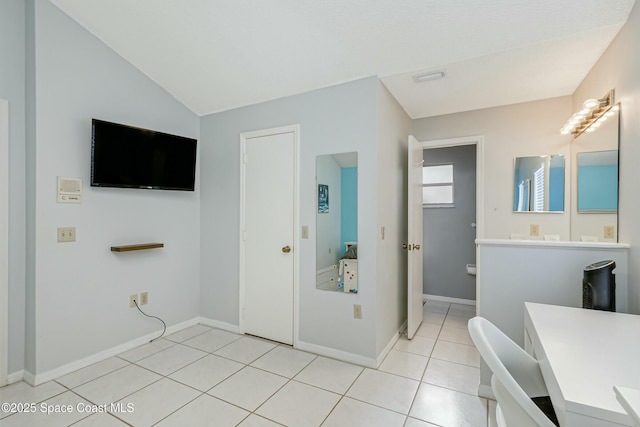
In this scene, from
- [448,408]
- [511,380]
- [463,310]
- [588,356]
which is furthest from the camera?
[463,310]

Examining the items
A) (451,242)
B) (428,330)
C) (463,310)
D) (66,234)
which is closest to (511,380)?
(428,330)

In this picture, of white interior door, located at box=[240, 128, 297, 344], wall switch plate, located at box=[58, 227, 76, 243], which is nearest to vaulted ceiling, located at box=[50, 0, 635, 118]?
white interior door, located at box=[240, 128, 297, 344]

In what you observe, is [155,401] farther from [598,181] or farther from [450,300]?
[450,300]

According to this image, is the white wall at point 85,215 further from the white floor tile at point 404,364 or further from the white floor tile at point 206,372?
the white floor tile at point 404,364

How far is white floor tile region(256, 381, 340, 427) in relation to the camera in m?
1.83

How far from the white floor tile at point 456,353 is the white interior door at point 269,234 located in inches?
54.6

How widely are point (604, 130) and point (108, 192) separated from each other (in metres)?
3.99

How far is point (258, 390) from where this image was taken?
2146mm

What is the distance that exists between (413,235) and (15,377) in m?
3.51

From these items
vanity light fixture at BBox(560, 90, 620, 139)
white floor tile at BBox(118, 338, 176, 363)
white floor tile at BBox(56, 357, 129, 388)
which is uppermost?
vanity light fixture at BBox(560, 90, 620, 139)

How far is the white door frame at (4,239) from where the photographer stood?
216 centimetres

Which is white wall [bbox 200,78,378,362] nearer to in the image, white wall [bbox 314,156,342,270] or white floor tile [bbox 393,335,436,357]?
white wall [bbox 314,156,342,270]

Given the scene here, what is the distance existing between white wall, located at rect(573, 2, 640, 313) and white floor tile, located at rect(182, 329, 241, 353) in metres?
3.11

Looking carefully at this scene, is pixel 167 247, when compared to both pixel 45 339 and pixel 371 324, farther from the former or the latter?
pixel 371 324
